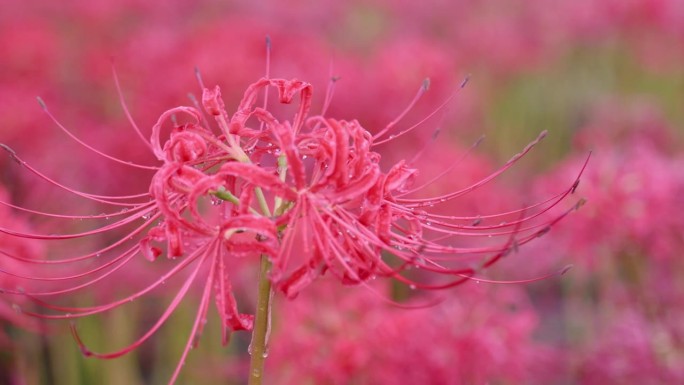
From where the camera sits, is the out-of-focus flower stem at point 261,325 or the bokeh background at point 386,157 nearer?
the out-of-focus flower stem at point 261,325

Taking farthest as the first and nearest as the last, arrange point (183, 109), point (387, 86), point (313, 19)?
point (313, 19) → point (387, 86) → point (183, 109)

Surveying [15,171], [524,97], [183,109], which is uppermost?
[183,109]

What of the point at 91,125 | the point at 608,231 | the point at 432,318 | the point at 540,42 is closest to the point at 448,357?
the point at 432,318

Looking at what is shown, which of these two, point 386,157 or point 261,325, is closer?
point 261,325

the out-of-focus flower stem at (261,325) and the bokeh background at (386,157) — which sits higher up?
the out-of-focus flower stem at (261,325)

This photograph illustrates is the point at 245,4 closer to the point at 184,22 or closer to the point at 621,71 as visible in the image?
the point at 184,22

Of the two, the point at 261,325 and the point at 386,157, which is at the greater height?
the point at 261,325

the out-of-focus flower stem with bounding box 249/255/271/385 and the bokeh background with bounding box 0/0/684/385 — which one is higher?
the out-of-focus flower stem with bounding box 249/255/271/385

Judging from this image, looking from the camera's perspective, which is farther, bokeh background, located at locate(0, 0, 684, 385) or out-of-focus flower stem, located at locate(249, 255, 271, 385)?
bokeh background, located at locate(0, 0, 684, 385)
